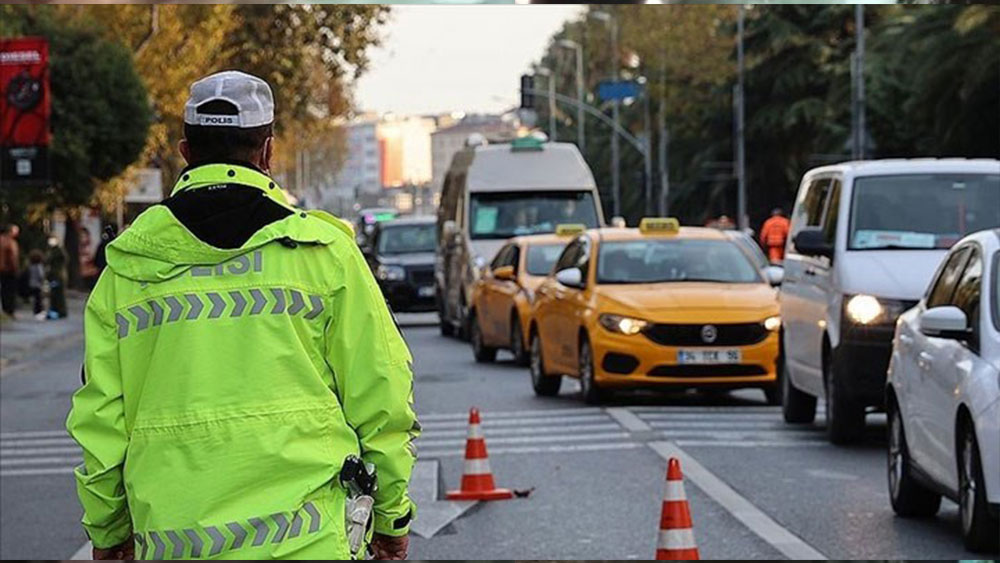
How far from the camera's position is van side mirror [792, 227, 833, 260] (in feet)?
47.6

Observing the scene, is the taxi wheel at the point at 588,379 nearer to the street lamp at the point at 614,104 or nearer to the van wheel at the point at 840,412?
the van wheel at the point at 840,412

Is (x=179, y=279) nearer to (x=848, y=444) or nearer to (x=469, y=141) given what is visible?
(x=848, y=444)

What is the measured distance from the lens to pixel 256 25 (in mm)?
56656

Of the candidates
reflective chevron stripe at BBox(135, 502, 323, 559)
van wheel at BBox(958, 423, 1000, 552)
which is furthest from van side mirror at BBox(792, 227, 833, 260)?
reflective chevron stripe at BBox(135, 502, 323, 559)

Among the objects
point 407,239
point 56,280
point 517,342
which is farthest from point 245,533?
point 56,280

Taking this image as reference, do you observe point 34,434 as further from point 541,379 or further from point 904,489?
point 904,489

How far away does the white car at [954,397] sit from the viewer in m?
9.38

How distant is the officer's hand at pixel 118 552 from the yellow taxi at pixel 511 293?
17.4 meters

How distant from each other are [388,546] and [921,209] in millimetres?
10689

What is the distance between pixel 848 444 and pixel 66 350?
62.6 feet

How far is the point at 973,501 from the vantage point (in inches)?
376

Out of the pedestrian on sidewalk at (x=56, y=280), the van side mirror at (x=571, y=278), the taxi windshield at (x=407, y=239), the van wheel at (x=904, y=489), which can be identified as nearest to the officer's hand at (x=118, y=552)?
the van wheel at (x=904, y=489)

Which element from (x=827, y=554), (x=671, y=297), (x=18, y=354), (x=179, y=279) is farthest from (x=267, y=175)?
(x=18, y=354)

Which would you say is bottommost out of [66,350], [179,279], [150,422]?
[66,350]
